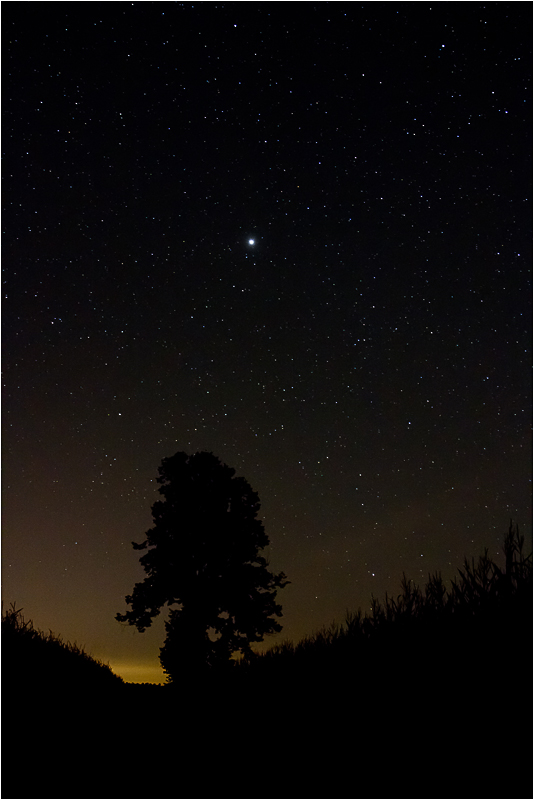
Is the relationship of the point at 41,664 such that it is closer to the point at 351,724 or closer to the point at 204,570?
the point at 351,724

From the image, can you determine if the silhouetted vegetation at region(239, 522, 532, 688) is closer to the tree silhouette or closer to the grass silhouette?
the grass silhouette

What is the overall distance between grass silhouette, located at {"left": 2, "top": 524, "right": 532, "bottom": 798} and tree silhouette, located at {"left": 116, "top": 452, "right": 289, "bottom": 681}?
1116 cm

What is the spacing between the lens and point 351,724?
4.16 meters

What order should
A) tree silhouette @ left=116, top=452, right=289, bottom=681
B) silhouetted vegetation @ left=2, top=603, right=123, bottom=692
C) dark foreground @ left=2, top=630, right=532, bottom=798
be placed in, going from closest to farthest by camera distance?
1. dark foreground @ left=2, top=630, right=532, bottom=798
2. silhouetted vegetation @ left=2, top=603, right=123, bottom=692
3. tree silhouette @ left=116, top=452, right=289, bottom=681

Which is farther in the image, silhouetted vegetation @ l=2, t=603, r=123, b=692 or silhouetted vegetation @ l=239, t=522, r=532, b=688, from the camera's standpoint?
silhouetted vegetation @ l=2, t=603, r=123, b=692

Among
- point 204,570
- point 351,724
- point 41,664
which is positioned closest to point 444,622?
point 351,724

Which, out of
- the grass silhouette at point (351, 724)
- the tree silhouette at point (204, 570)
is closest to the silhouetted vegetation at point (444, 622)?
the grass silhouette at point (351, 724)

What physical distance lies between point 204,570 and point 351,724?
14.4m

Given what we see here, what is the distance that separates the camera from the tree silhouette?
17.1 m

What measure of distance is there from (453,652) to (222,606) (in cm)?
1502

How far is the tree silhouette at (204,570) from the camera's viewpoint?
1706cm

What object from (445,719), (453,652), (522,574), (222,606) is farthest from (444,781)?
(222,606)

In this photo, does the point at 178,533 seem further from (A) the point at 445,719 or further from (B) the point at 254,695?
(A) the point at 445,719

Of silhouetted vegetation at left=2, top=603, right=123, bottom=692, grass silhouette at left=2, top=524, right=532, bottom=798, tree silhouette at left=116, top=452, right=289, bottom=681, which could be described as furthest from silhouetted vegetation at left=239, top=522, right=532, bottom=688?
tree silhouette at left=116, top=452, right=289, bottom=681
